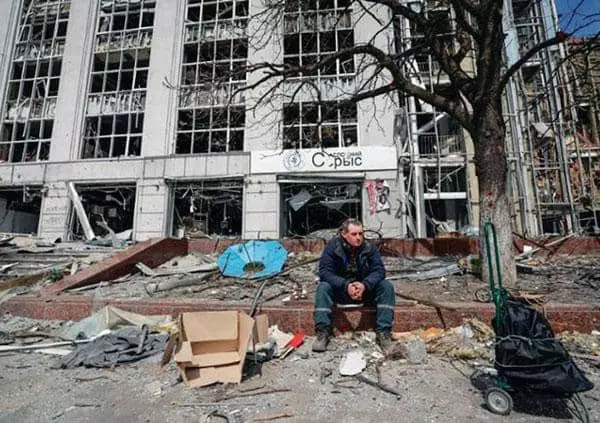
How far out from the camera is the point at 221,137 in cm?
1738

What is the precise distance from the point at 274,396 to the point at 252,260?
4.62 m

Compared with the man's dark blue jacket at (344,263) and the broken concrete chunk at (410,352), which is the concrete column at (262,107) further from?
the broken concrete chunk at (410,352)

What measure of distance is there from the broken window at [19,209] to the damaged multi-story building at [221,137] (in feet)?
0.30

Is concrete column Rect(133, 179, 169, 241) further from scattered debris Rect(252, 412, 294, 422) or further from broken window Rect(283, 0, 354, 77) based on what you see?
scattered debris Rect(252, 412, 294, 422)

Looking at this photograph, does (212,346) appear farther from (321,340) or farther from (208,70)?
(208,70)

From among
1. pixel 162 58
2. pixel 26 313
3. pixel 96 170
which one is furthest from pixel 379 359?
pixel 162 58

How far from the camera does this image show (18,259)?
961 cm

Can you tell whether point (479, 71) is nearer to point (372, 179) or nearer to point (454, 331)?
point (454, 331)

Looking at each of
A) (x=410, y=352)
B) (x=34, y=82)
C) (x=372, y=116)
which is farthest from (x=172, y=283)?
(x=34, y=82)

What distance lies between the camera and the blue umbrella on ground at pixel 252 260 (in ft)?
22.4

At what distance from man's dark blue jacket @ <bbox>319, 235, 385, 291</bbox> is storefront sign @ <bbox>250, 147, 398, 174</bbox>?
11.8 meters

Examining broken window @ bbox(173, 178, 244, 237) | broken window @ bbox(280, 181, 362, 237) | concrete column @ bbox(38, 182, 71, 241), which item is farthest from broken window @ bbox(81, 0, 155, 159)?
broken window @ bbox(280, 181, 362, 237)

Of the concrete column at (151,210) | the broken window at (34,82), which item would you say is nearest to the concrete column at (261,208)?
the concrete column at (151,210)

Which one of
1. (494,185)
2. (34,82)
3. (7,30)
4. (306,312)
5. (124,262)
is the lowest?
(306,312)
